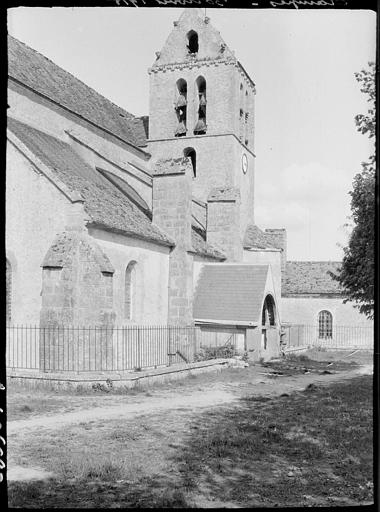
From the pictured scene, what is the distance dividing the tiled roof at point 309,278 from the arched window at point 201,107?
13.9 meters

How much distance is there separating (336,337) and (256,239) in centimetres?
1118

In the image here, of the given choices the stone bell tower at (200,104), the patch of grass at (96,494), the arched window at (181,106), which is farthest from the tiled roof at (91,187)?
the patch of grass at (96,494)

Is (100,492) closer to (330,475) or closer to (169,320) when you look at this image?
(330,475)

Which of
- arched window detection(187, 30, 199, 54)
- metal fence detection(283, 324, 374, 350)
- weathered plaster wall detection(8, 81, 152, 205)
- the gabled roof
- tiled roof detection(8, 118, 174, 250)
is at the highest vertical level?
arched window detection(187, 30, 199, 54)

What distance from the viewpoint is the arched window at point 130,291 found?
2188cm

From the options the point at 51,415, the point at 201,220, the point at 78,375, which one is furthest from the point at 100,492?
the point at 201,220

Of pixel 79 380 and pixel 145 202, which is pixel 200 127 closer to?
pixel 145 202

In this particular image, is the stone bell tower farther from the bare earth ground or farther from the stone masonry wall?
the bare earth ground

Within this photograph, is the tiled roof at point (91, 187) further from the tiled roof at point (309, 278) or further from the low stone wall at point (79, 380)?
the tiled roof at point (309, 278)

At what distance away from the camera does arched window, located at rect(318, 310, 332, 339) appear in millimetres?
40362

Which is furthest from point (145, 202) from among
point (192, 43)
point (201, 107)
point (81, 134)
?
point (192, 43)

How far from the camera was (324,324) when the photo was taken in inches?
1597

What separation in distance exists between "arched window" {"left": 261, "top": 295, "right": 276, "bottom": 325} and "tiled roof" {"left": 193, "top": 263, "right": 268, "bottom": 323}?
1.50 meters

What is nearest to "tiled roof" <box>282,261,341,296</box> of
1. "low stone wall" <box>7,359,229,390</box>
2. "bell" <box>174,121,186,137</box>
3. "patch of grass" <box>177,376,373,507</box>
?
"bell" <box>174,121,186,137</box>
